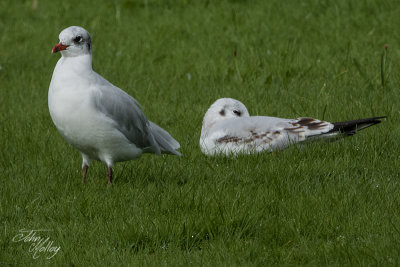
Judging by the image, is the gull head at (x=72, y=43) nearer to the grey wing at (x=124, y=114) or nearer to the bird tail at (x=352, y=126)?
the grey wing at (x=124, y=114)

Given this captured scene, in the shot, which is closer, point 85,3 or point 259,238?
point 259,238

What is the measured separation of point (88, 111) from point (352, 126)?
246 centimetres

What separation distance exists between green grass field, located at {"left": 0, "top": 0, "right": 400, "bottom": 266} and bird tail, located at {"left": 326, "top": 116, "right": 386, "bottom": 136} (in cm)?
16

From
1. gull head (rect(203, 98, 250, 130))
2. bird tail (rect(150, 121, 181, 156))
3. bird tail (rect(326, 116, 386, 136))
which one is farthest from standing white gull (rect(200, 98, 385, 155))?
bird tail (rect(150, 121, 181, 156))

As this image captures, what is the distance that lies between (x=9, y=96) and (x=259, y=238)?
5.21 meters

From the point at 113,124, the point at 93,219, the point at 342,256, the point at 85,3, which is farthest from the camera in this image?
the point at 85,3

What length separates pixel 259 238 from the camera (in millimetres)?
4441

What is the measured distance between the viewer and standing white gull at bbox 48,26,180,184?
517 cm

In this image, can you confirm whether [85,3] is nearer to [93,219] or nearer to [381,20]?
[381,20]

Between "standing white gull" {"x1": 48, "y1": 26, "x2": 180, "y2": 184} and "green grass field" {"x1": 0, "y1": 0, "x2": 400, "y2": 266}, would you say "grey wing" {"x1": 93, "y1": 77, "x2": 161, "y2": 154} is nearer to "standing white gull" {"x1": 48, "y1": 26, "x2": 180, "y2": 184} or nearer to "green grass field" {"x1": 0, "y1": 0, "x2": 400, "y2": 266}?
"standing white gull" {"x1": 48, "y1": 26, "x2": 180, "y2": 184}

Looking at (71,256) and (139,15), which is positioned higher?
(139,15)

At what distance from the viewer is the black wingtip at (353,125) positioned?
6156mm

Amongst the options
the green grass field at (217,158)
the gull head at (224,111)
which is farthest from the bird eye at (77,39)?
the gull head at (224,111)

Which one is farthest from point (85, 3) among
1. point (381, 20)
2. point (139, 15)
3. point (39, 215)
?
point (39, 215)
